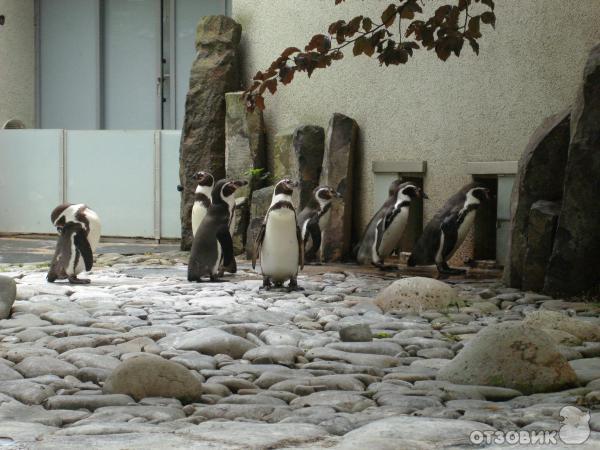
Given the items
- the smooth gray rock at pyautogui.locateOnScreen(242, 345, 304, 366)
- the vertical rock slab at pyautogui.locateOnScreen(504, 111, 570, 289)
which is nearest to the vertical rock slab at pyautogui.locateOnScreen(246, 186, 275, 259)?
the vertical rock slab at pyautogui.locateOnScreen(504, 111, 570, 289)

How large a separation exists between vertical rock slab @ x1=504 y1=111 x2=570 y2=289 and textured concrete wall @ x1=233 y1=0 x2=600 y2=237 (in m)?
1.05

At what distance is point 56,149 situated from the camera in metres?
13.7

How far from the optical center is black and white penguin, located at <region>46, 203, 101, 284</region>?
8281 mm

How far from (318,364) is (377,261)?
16.5 ft

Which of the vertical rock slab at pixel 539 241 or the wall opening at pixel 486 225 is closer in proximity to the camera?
the vertical rock slab at pixel 539 241

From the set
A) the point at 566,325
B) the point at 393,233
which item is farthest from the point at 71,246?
the point at 566,325

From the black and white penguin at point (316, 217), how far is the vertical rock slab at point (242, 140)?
4.91 feet

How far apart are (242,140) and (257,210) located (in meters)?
1.19

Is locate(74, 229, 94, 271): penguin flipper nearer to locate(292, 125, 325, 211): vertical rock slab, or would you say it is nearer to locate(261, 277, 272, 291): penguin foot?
locate(261, 277, 272, 291): penguin foot

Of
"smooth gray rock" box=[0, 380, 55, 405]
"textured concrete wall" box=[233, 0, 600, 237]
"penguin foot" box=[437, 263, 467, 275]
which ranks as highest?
"textured concrete wall" box=[233, 0, 600, 237]

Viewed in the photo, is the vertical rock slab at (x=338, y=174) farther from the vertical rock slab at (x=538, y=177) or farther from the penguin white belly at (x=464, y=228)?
the vertical rock slab at (x=538, y=177)

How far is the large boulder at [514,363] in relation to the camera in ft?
13.0

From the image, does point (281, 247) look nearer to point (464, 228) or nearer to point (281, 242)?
point (281, 242)

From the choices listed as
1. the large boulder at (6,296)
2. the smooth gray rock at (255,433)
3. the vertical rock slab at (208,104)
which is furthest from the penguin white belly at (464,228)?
the smooth gray rock at (255,433)
